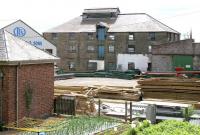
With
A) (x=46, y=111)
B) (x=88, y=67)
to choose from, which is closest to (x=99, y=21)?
(x=88, y=67)

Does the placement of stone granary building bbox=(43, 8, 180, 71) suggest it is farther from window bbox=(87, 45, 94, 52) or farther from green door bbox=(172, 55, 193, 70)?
green door bbox=(172, 55, 193, 70)

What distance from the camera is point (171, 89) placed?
27.8m

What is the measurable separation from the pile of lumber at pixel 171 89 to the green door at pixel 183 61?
21.7 m

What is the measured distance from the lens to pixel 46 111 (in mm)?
20062

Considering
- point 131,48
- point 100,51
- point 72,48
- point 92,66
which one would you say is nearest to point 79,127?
point 131,48

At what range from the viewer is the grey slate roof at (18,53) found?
17.1 metres

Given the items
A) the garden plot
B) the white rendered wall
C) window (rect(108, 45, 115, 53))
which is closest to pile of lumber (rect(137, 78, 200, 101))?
the garden plot

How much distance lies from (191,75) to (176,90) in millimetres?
13617

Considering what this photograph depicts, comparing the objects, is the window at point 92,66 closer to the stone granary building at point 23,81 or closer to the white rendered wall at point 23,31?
the white rendered wall at point 23,31

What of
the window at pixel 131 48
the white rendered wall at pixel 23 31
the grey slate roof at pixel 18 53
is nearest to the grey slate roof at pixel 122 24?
the window at pixel 131 48

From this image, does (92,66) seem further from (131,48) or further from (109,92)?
(109,92)

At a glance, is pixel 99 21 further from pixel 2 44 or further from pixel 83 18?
pixel 2 44

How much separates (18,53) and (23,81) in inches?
49.4

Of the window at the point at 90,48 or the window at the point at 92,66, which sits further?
the window at the point at 90,48
